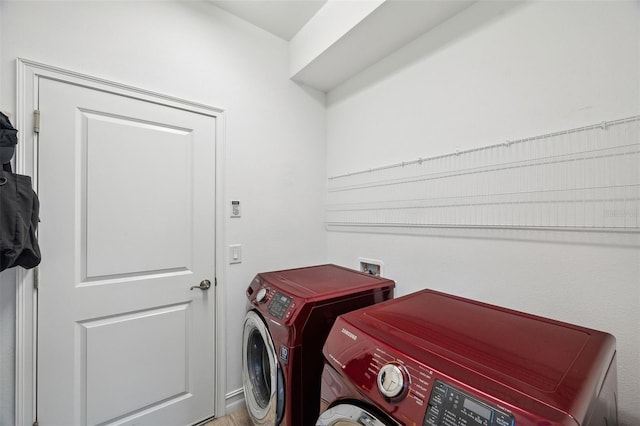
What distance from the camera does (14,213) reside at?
1096 mm

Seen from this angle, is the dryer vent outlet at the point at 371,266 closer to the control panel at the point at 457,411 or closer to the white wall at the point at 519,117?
the white wall at the point at 519,117

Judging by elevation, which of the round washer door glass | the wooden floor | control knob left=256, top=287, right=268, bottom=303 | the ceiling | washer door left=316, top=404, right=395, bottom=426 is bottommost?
the wooden floor

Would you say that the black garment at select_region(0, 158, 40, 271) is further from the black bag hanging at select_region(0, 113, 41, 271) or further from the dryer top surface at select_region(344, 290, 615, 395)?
the dryer top surface at select_region(344, 290, 615, 395)

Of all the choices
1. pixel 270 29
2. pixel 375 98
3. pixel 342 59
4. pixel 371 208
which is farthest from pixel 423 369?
pixel 270 29

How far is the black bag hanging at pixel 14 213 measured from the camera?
107 cm

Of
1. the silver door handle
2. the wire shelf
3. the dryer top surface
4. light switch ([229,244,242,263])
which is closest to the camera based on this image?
the dryer top surface

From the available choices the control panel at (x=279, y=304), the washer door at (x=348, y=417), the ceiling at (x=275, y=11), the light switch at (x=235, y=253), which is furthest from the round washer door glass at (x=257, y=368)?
the ceiling at (x=275, y=11)

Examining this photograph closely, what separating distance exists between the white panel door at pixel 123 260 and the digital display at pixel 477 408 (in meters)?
1.59

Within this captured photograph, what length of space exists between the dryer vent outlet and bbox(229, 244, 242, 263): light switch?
899mm

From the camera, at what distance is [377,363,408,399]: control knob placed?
70 centimetres

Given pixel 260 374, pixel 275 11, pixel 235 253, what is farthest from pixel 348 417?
pixel 275 11

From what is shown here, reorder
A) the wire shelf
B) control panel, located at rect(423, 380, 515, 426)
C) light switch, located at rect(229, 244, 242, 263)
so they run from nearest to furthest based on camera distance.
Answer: control panel, located at rect(423, 380, 515, 426), the wire shelf, light switch, located at rect(229, 244, 242, 263)

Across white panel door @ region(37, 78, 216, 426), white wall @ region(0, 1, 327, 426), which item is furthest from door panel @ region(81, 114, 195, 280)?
white wall @ region(0, 1, 327, 426)

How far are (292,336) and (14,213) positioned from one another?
129 cm
